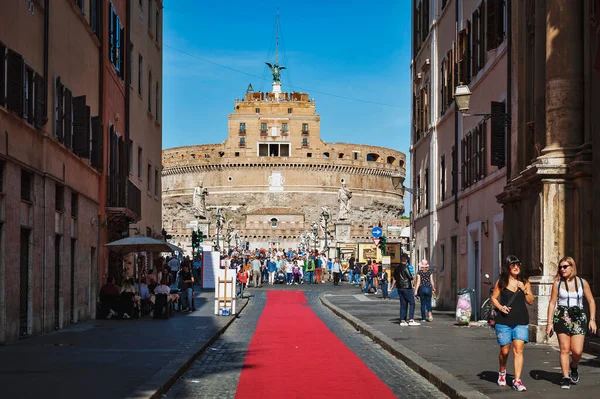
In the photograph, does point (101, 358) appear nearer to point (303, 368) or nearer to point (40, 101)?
point (303, 368)

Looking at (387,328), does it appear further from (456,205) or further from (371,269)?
(371,269)

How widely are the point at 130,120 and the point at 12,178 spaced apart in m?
15.7

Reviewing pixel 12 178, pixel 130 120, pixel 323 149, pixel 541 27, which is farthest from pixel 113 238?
pixel 323 149

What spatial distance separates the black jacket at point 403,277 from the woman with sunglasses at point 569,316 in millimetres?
11837

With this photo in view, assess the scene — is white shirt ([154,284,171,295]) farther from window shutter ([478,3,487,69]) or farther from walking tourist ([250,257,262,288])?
walking tourist ([250,257,262,288])

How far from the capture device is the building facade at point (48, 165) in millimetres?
17297

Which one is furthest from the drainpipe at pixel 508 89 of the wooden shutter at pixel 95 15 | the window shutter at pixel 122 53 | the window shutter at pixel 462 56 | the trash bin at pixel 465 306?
the window shutter at pixel 122 53

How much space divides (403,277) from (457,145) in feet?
22.0

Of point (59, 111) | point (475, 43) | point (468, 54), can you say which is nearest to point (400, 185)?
point (468, 54)

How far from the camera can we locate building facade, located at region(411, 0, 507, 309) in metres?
23.7

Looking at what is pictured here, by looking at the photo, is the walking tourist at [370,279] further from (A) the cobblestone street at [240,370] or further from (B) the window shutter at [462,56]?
(A) the cobblestone street at [240,370]

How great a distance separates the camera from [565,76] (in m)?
16.8

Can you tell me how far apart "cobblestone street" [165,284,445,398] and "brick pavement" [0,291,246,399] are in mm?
255

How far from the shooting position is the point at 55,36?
21.1 m
